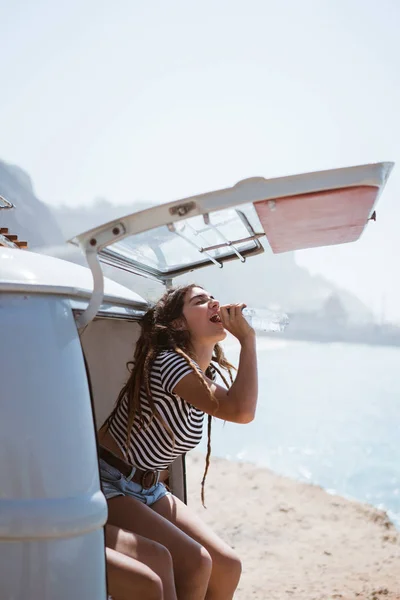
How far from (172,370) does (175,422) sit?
248 millimetres

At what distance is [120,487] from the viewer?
295cm

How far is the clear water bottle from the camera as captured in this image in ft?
10.5

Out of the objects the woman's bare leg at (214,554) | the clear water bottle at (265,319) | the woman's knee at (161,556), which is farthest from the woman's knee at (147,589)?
the clear water bottle at (265,319)

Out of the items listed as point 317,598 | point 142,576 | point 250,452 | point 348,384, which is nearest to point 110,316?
point 142,576

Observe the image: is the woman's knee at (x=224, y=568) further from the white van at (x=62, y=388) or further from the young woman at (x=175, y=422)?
the white van at (x=62, y=388)

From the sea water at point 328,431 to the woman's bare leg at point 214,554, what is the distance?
87 centimetres

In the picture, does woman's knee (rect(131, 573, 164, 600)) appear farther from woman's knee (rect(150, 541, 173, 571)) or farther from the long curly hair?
the long curly hair

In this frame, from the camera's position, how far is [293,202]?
2.20 meters

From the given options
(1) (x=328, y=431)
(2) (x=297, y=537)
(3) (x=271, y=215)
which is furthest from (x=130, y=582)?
(1) (x=328, y=431)

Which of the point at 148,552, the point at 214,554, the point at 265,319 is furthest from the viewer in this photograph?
the point at 265,319

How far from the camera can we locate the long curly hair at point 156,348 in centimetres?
300

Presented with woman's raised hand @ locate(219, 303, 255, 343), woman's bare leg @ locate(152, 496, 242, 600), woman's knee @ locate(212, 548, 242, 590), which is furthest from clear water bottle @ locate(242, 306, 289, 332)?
woman's knee @ locate(212, 548, 242, 590)

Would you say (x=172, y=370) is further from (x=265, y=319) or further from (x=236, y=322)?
(x=265, y=319)

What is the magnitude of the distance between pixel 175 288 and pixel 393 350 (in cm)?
10985
